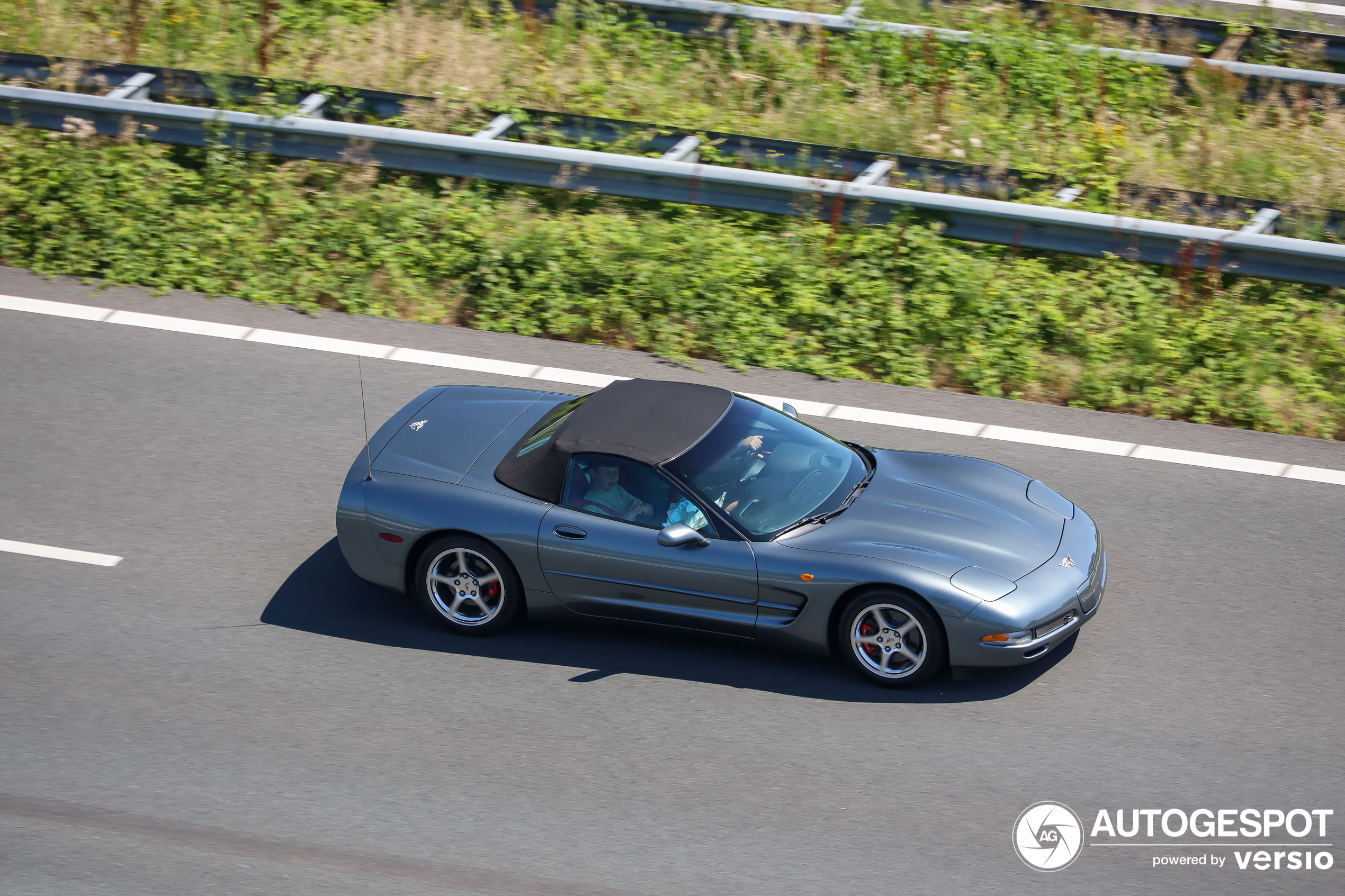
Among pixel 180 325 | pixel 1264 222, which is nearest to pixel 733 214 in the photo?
pixel 1264 222

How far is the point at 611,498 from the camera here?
6.59 m

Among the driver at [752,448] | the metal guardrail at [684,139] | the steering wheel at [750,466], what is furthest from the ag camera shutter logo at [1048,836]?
the metal guardrail at [684,139]

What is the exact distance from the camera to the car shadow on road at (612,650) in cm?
645

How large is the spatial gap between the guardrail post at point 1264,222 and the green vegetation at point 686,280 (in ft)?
1.61

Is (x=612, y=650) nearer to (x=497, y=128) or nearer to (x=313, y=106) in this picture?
(x=497, y=128)

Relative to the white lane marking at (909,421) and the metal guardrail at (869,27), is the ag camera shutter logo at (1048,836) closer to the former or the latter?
the white lane marking at (909,421)

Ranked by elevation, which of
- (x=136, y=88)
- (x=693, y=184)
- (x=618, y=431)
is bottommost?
(x=618, y=431)

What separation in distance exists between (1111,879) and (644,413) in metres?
3.08

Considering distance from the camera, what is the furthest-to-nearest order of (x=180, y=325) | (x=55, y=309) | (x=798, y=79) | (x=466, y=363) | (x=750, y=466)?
1. (x=798, y=79)
2. (x=55, y=309)
3. (x=180, y=325)
4. (x=466, y=363)
5. (x=750, y=466)

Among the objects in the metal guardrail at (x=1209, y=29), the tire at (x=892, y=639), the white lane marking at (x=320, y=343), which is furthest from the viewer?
the metal guardrail at (x=1209, y=29)

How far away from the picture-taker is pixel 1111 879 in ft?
17.6

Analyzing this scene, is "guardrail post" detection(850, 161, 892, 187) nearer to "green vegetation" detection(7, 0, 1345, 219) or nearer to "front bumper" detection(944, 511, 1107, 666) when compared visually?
"green vegetation" detection(7, 0, 1345, 219)

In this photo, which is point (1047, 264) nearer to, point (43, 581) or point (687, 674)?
point (687, 674)

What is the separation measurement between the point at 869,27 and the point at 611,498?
8.24 meters
